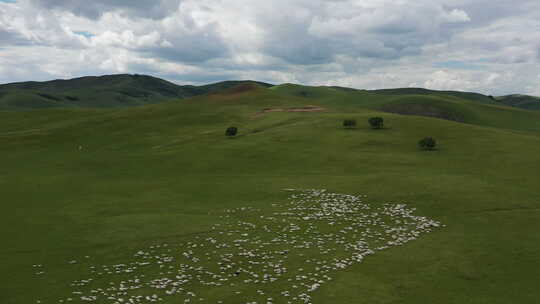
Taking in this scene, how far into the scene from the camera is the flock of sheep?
20.1 metres

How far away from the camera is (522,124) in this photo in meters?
196

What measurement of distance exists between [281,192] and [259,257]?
60.3ft

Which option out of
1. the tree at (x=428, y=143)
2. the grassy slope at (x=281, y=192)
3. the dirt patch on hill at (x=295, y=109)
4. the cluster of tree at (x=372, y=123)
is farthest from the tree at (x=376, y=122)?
the dirt patch on hill at (x=295, y=109)

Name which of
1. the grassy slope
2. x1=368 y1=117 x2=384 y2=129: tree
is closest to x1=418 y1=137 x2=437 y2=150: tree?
the grassy slope

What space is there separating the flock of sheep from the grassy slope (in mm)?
1425

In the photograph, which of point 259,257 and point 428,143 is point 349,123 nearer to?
point 428,143

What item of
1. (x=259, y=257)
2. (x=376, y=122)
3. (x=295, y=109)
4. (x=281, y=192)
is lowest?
(x=259, y=257)

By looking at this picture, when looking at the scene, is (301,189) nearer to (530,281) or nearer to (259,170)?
(259,170)

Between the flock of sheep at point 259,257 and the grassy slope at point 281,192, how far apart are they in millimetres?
1425

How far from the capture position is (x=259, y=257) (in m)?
25.2

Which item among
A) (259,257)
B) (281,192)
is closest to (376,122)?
(281,192)

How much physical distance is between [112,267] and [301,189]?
2438 centimetres

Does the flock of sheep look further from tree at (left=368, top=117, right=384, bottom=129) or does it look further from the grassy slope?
tree at (left=368, top=117, right=384, bottom=129)

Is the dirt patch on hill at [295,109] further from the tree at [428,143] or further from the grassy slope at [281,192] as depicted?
the tree at [428,143]
